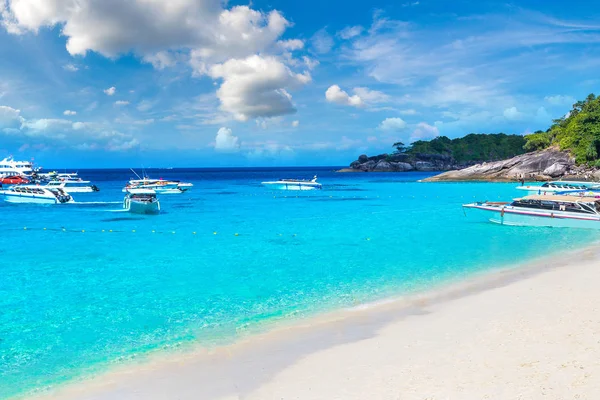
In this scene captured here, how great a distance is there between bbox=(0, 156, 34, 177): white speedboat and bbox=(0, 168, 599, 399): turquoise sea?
3705 inches

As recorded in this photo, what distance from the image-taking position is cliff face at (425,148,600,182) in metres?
85.2

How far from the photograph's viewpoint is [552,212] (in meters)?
30.0

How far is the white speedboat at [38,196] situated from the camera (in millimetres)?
55938

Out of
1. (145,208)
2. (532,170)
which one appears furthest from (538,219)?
(532,170)

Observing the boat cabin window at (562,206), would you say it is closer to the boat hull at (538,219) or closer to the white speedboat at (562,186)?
the boat hull at (538,219)

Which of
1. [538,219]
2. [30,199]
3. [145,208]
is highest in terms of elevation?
[30,199]

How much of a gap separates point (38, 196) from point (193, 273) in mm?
47591

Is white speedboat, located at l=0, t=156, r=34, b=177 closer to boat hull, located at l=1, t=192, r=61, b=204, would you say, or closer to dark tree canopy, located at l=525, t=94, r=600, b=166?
boat hull, located at l=1, t=192, r=61, b=204

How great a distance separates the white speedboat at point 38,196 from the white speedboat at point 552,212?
50534mm

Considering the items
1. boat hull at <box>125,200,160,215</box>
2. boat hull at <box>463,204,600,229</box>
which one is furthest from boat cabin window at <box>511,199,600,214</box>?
boat hull at <box>125,200,160,215</box>

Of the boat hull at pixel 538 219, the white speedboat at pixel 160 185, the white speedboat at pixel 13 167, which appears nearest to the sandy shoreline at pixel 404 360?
the boat hull at pixel 538 219

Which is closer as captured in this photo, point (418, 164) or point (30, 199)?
point (30, 199)

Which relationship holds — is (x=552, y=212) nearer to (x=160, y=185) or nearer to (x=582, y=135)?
(x=160, y=185)

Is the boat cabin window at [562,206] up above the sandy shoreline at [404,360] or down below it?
above
